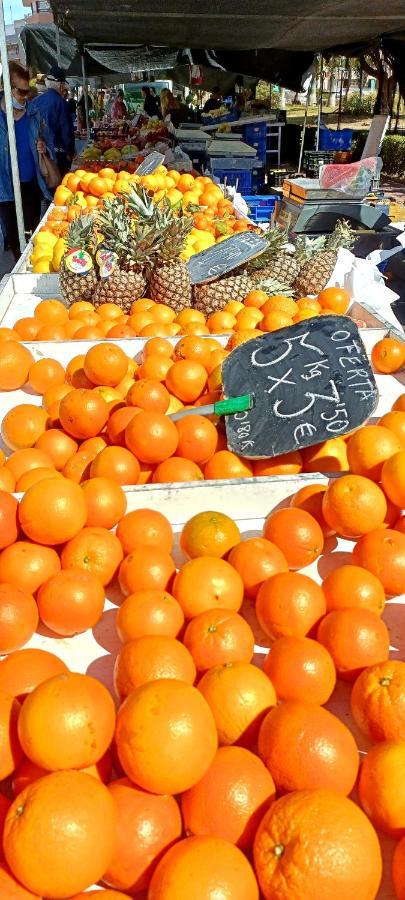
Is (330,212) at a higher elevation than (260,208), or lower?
higher

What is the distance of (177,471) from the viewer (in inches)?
81.8

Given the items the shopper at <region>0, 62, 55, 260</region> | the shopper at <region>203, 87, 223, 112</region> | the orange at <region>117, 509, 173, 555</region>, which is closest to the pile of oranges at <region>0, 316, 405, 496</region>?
the orange at <region>117, 509, 173, 555</region>

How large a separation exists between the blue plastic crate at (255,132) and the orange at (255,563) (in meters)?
14.3

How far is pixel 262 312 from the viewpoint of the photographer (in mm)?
3363

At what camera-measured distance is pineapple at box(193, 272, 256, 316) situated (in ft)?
12.1

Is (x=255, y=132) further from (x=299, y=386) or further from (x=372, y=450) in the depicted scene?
(x=372, y=450)

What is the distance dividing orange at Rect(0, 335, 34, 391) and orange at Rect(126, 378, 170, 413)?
64cm

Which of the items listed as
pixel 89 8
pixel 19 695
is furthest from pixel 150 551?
pixel 89 8

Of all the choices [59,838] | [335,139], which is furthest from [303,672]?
[335,139]

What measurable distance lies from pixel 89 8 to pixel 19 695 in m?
7.26

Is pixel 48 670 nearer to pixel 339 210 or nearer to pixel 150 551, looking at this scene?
pixel 150 551

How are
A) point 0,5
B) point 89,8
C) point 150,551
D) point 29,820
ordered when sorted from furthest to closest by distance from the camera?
point 89,8 → point 0,5 → point 150,551 → point 29,820

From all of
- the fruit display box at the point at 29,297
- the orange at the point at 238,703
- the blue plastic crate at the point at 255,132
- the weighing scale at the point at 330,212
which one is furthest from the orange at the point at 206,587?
the blue plastic crate at the point at 255,132

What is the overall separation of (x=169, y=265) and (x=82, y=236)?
74 centimetres
